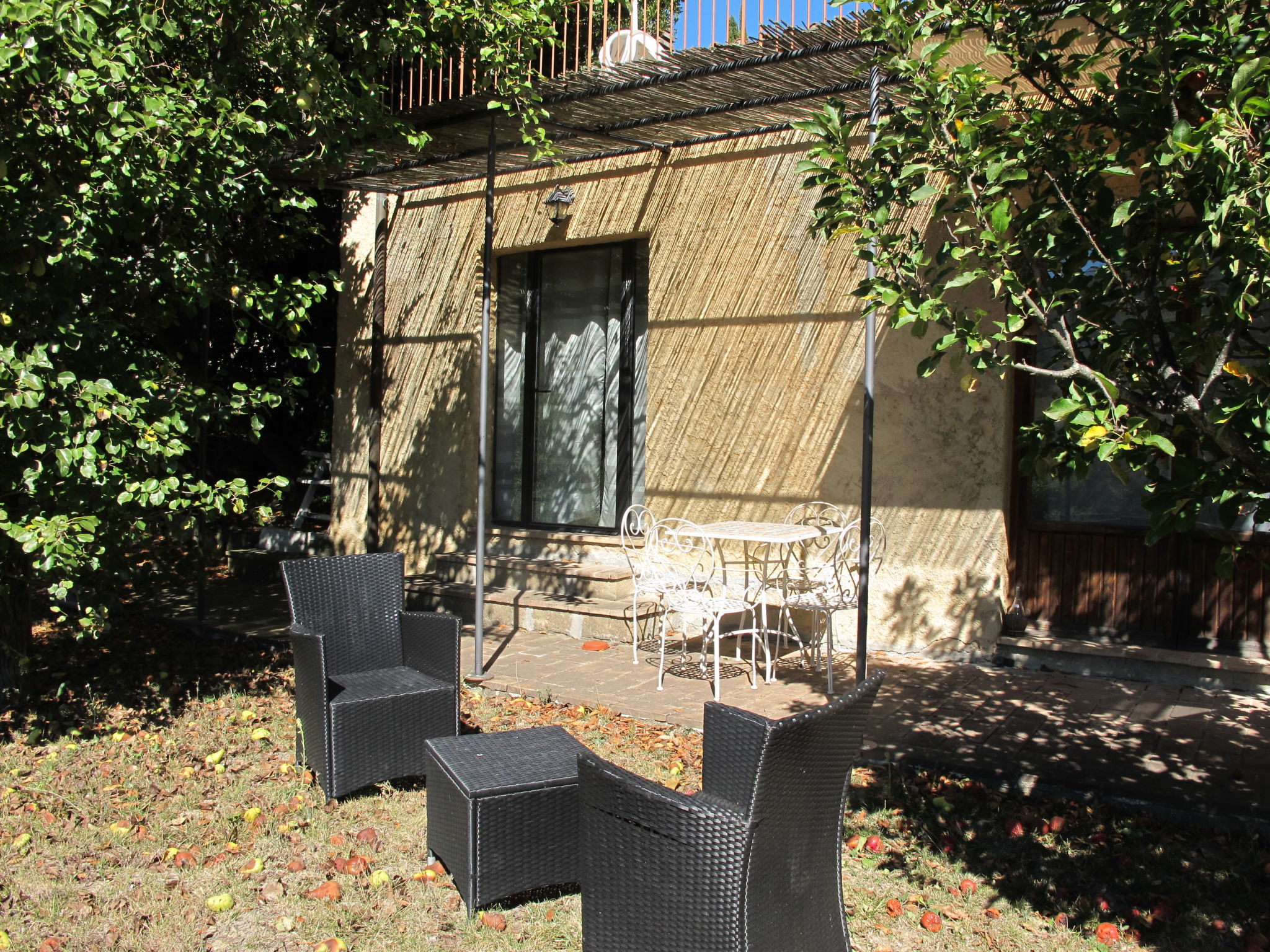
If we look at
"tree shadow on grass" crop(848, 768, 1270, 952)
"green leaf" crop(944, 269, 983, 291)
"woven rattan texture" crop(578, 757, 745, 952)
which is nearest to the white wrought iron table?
"tree shadow on grass" crop(848, 768, 1270, 952)

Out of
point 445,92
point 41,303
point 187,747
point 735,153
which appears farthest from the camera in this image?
point 445,92

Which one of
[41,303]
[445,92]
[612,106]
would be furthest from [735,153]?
[41,303]

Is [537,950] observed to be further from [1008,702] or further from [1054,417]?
[1008,702]

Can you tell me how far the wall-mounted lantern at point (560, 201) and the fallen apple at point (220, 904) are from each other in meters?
5.76

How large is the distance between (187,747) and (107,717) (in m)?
0.73

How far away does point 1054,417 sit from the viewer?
99.7 inches

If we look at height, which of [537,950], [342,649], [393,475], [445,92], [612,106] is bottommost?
[537,950]

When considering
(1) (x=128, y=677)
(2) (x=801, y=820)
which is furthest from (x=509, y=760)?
(1) (x=128, y=677)

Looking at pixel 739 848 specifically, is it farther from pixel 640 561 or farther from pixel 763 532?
pixel 640 561

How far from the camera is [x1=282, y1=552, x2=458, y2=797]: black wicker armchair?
12.8 ft

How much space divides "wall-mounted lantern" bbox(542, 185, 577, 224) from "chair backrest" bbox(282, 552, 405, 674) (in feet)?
13.2

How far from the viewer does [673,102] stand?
5961 millimetres

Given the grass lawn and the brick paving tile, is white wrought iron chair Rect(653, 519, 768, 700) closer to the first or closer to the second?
the brick paving tile

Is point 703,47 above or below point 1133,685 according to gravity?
above
